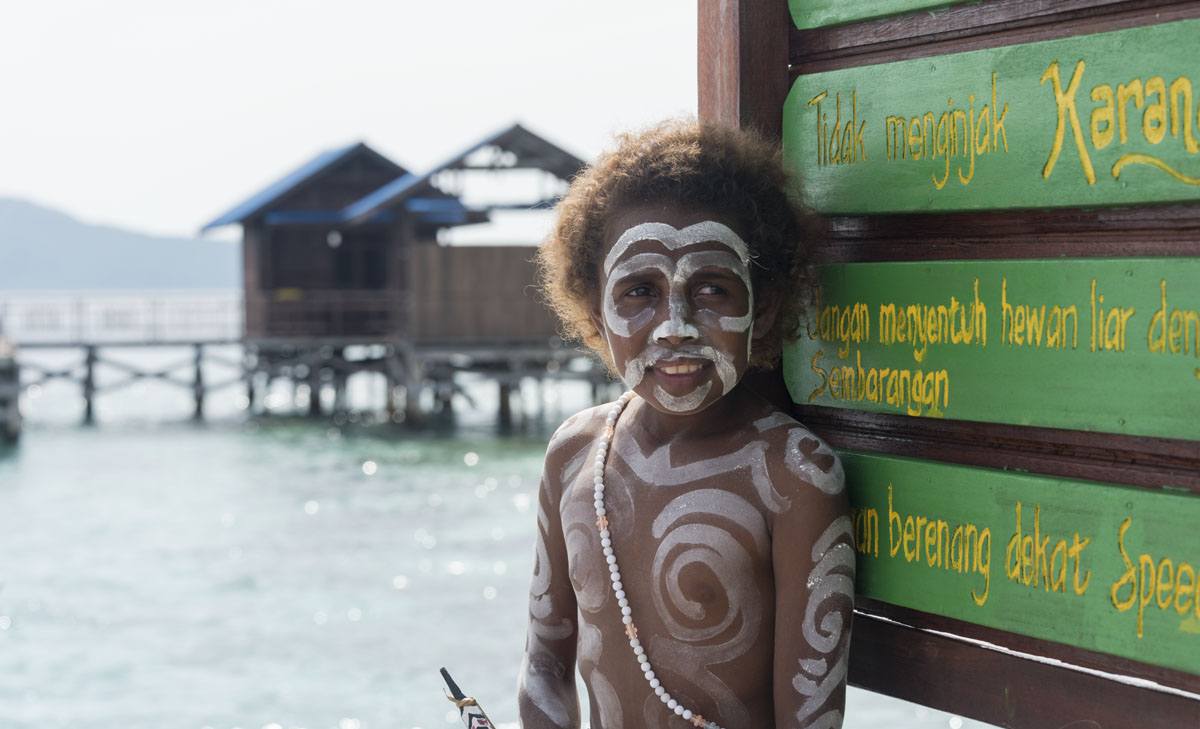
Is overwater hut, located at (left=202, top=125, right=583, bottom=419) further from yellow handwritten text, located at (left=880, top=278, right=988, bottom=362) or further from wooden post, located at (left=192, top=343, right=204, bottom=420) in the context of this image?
yellow handwritten text, located at (left=880, top=278, right=988, bottom=362)

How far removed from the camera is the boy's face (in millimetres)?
2590

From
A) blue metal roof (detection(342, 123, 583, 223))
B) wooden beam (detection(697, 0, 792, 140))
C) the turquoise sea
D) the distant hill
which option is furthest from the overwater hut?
the distant hill

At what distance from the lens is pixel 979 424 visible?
2.52 m

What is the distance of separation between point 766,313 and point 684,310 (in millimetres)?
196

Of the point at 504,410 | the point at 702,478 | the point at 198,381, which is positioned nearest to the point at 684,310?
the point at 702,478

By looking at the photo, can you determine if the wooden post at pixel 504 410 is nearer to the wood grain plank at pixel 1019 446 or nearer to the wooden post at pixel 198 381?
the wooden post at pixel 198 381

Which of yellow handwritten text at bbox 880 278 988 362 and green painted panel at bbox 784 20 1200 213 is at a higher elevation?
green painted panel at bbox 784 20 1200 213

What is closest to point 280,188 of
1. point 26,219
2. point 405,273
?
point 405,273

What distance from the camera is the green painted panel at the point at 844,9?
103 inches

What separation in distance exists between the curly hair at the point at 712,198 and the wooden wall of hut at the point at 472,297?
21625 mm

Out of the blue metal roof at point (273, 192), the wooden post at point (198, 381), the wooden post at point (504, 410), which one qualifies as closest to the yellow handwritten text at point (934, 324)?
the wooden post at point (504, 410)

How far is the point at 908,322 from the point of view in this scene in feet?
8.57

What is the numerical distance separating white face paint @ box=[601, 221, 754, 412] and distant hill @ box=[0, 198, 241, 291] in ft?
469

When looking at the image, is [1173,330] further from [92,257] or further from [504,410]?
[92,257]
